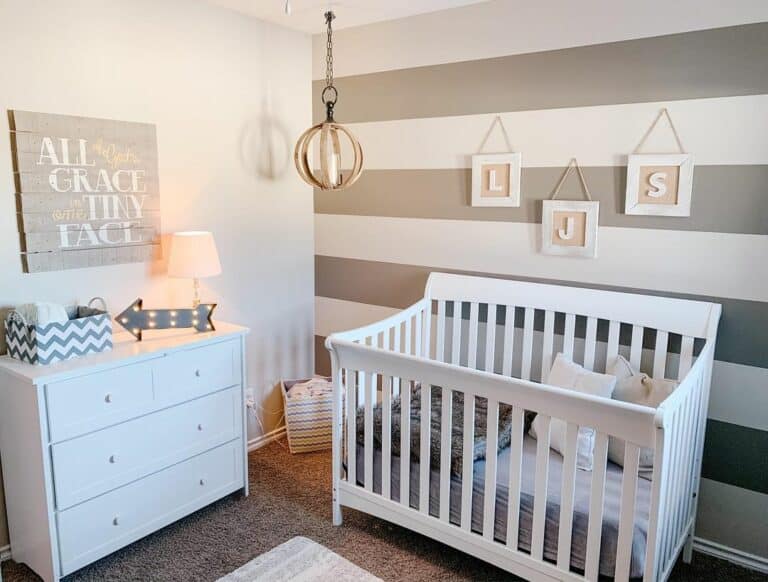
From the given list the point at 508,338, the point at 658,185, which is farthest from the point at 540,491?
the point at 658,185

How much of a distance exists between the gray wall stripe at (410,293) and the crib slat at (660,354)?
178 millimetres

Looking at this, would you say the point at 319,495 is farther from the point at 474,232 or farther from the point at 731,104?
the point at 731,104

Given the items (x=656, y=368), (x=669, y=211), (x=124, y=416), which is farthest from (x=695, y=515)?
(x=124, y=416)

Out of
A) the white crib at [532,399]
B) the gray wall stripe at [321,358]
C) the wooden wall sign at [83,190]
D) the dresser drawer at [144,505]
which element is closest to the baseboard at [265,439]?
the gray wall stripe at [321,358]

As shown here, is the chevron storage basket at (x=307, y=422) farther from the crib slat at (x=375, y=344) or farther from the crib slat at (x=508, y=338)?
the crib slat at (x=508, y=338)

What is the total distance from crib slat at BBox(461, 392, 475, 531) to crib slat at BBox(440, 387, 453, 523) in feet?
0.20

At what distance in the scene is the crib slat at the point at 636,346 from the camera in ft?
7.86

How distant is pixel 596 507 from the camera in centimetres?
184

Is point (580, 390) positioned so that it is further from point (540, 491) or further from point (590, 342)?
point (540, 491)

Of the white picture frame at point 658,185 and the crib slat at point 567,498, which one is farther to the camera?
the white picture frame at point 658,185

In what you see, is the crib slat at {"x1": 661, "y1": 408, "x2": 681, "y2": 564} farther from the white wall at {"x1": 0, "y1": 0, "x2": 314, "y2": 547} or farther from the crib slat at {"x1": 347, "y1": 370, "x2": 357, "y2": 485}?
the white wall at {"x1": 0, "y1": 0, "x2": 314, "y2": 547}

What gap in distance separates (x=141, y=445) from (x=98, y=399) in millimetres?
278

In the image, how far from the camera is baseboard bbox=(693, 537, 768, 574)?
A: 2.32 meters

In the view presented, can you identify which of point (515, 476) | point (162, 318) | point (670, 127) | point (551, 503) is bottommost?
point (551, 503)
